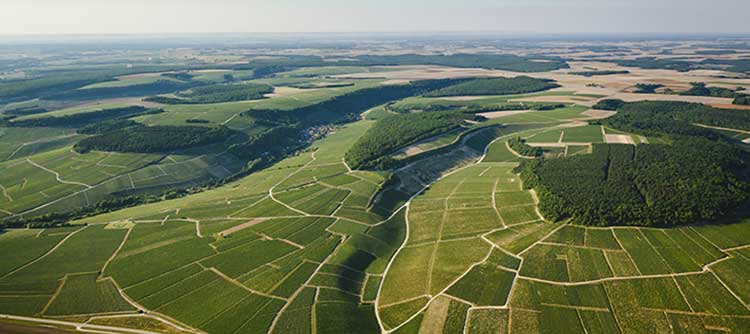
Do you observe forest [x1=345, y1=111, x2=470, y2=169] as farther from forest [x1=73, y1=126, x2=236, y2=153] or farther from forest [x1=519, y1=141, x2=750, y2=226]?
forest [x1=73, y1=126, x2=236, y2=153]

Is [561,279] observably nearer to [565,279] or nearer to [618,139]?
[565,279]

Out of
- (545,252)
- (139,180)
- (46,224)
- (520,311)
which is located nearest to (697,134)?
(545,252)

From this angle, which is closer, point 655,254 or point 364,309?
point 364,309

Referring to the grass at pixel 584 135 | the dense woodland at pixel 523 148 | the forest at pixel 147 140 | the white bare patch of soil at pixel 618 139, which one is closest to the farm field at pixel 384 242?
the dense woodland at pixel 523 148

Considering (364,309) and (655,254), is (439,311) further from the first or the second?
(655,254)

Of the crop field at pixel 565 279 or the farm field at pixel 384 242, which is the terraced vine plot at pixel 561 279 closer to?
the crop field at pixel 565 279

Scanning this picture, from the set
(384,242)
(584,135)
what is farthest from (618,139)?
(384,242)
